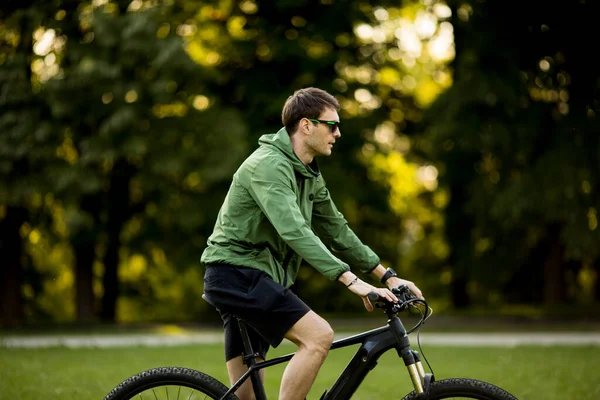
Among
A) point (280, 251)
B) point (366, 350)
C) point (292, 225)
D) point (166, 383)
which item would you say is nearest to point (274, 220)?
point (292, 225)

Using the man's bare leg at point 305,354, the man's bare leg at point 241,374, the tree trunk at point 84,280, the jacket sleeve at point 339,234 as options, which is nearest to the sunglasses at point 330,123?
the jacket sleeve at point 339,234

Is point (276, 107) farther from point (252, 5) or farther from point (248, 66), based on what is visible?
point (252, 5)

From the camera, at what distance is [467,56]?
17156 mm

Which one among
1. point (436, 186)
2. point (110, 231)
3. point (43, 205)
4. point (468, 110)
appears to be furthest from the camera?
point (436, 186)

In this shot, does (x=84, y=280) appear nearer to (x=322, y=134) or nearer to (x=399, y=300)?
(x=322, y=134)

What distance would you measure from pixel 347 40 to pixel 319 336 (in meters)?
17.6

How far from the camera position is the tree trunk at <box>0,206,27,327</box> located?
1922cm

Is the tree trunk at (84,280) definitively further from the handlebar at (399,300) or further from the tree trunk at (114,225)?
the handlebar at (399,300)

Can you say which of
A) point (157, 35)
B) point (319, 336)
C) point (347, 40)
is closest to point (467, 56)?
point (347, 40)

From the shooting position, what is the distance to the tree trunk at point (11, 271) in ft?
63.1

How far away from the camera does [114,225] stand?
67.1 ft

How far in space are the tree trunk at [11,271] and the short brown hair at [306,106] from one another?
637 inches

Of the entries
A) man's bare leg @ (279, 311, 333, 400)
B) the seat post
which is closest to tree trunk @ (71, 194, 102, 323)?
the seat post

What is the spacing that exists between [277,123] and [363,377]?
15.8 metres
